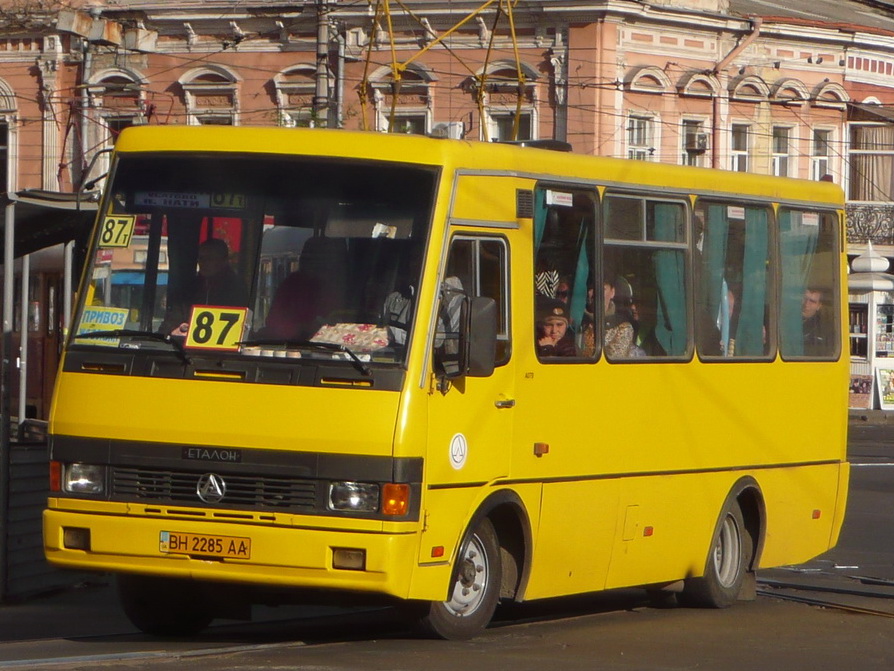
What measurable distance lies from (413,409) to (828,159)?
30.7 meters

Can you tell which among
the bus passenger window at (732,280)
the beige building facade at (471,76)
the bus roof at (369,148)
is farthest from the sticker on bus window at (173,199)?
the beige building facade at (471,76)

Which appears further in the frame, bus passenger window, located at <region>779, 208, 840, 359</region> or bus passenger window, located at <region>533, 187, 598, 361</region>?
bus passenger window, located at <region>779, 208, 840, 359</region>

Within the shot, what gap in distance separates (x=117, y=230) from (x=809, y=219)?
5461 millimetres

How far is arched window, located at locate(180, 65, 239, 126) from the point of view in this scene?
3609 centimetres

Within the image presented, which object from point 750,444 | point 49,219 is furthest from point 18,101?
point 750,444

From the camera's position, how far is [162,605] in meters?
9.86

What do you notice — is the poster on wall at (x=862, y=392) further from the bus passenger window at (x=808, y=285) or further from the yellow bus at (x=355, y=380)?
the yellow bus at (x=355, y=380)

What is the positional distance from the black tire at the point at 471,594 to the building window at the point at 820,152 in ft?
95.9

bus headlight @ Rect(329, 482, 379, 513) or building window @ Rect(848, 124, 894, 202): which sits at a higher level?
building window @ Rect(848, 124, 894, 202)

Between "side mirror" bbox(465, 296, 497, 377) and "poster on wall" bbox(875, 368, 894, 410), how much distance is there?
29039 millimetres

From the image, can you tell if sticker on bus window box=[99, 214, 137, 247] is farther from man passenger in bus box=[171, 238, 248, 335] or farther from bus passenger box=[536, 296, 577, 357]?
bus passenger box=[536, 296, 577, 357]

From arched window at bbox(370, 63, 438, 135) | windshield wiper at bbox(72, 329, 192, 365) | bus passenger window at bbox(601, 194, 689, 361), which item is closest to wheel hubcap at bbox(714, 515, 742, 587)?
bus passenger window at bbox(601, 194, 689, 361)

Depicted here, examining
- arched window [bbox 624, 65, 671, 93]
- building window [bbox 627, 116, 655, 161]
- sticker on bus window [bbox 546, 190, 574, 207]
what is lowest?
sticker on bus window [bbox 546, 190, 574, 207]

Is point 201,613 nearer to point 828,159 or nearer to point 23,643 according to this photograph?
point 23,643
